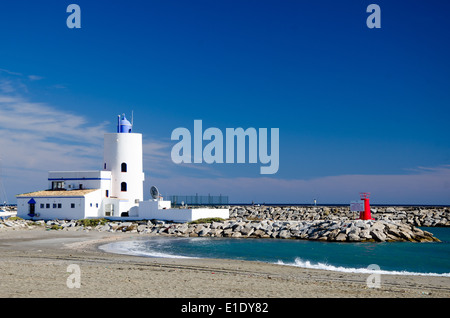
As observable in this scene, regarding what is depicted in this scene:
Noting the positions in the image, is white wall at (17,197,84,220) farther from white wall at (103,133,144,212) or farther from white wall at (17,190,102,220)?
white wall at (103,133,144,212)

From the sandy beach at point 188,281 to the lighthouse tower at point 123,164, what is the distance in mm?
22865

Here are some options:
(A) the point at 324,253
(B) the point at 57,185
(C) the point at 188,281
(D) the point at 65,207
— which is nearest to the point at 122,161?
(D) the point at 65,207

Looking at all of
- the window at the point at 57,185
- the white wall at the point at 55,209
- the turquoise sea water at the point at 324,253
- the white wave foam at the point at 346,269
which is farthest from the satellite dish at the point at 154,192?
the white wave foam at the point at 346,269

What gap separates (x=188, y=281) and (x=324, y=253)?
1376 cm

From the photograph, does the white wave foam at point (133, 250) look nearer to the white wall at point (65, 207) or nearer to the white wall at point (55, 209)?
the white wall at point (65, 207)

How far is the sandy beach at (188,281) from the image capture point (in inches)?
428

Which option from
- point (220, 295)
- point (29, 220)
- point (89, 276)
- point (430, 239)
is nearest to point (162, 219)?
point (29, 220)

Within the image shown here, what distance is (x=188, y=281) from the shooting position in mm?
13000

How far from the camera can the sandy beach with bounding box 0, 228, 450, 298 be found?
A: 1088 cm

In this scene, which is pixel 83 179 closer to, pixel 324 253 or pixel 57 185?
pixel 57 185

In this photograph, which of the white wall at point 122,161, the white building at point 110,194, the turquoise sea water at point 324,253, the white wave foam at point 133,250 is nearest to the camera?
the turquoise sea water at point 324,253

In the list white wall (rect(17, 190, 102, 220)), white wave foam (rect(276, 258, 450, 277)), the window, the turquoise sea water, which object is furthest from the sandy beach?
the window
